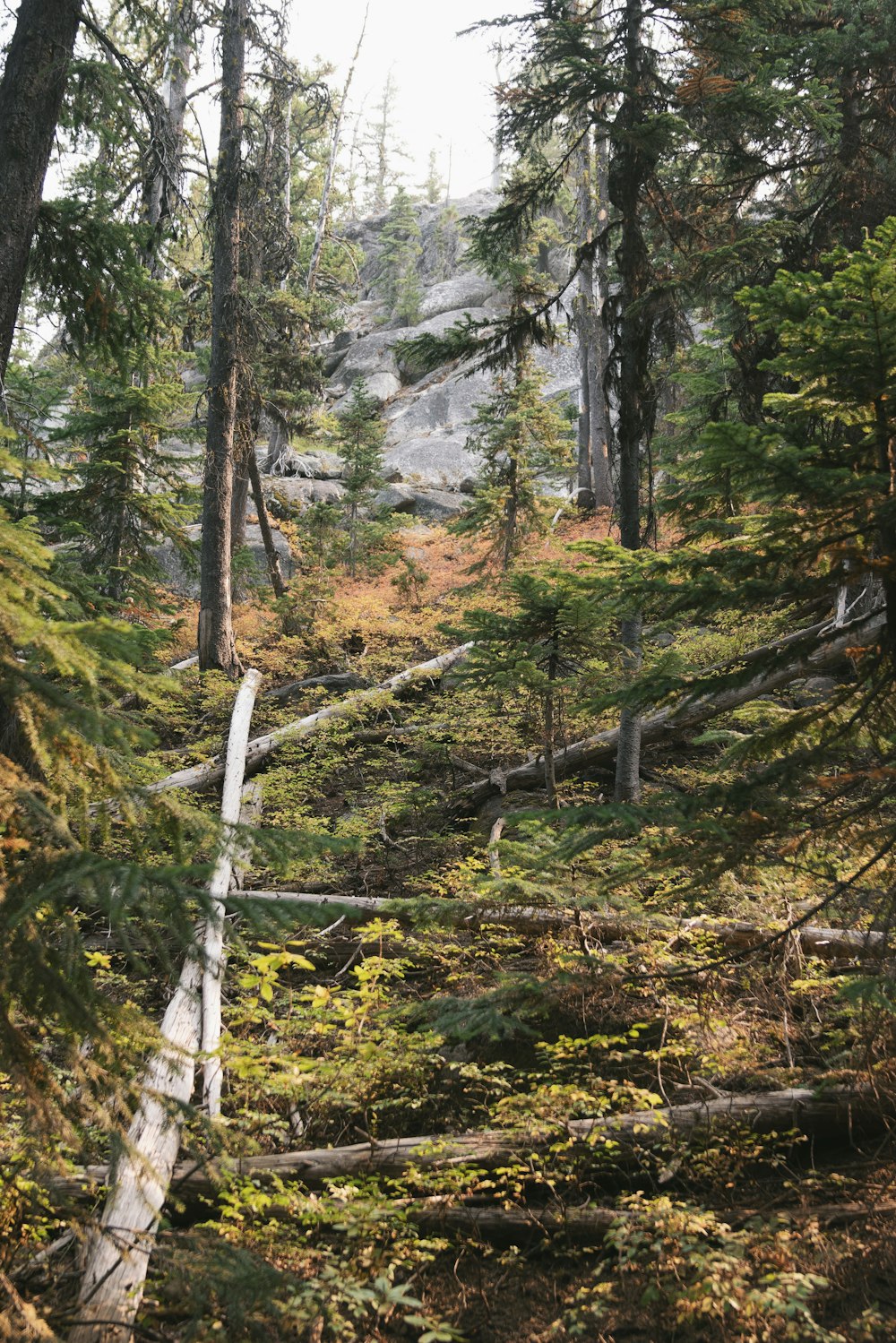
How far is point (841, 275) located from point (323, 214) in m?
28.8

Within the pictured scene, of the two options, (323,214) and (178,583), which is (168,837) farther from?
(323,214)

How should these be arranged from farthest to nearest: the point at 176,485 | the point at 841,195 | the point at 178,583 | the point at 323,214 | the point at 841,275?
the point at 323,214 → the point at 178,583 → the point at 176,485 → the point at 841,195 → the point at 841,275

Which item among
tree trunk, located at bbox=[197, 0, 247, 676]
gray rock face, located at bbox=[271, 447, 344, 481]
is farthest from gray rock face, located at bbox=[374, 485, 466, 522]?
tree trunk, located at bbox=[197, 0, 247, 676]

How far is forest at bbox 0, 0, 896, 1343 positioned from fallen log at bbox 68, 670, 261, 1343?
25 mm

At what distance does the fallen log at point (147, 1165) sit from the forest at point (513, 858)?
2cm

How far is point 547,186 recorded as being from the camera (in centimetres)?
905

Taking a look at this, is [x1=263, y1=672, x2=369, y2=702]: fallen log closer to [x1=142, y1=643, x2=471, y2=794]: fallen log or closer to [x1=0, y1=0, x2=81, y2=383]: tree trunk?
[x1=142, y1=643, x2=471, y2=794]: fallen log

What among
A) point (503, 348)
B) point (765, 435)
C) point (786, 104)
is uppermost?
point (786, 104)

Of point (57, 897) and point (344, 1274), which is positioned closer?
point (57, 897)

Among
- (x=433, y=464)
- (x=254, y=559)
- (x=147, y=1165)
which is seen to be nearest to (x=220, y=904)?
(x=147, y=1165)

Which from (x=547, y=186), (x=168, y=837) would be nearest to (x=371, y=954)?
(x=168, y=837)

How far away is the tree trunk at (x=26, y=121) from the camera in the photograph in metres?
5.87

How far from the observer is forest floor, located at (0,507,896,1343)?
2947 mm

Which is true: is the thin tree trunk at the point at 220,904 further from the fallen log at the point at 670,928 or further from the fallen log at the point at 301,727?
the fallen log at the point at 670,928
